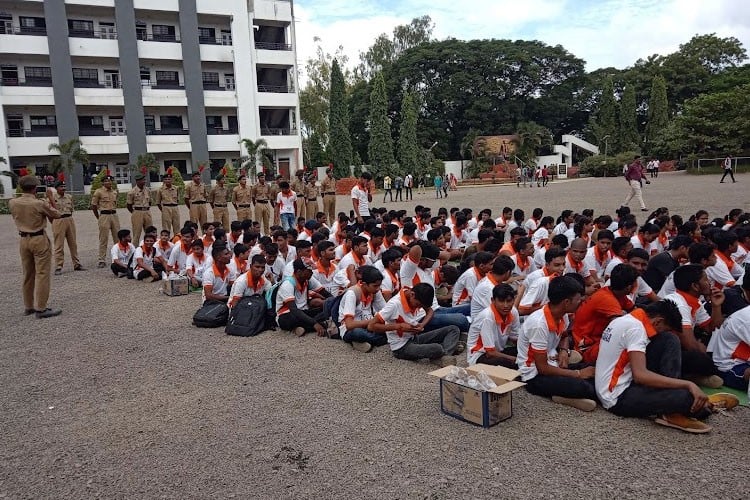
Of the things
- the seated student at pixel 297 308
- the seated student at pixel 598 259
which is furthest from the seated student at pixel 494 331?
the seated student at pixel 598 259

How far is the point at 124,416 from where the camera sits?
471cm

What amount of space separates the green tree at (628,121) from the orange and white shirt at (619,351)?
5355 cm

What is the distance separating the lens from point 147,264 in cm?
1080

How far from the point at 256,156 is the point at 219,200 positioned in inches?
971

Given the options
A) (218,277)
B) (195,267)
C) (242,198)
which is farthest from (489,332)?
(242,198)

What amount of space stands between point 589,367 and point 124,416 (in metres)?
3.97

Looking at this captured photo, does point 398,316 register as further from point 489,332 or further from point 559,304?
point 559,304

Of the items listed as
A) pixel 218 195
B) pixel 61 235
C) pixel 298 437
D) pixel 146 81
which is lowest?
pixel 298 437

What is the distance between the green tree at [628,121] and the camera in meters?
52.4

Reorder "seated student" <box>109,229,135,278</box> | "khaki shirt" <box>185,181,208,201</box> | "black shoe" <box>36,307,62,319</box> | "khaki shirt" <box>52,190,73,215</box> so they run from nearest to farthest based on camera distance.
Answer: "black shoe" <box>36,307,62,319</box>, "seated student" <box>109,229,135,278</box>, "khaki shirt" <box>52,190,73,215</box>, "khaki shirt" <box>185,181,208,201</box>

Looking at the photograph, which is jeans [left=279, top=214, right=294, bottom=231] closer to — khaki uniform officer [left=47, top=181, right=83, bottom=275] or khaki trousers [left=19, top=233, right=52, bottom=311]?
khaki uniform officer [left=47, top=181, right=83, bottom=275]

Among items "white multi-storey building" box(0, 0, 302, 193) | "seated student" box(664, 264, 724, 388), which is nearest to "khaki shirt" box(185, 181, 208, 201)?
"seated student" box(664, 264, 724, 388)

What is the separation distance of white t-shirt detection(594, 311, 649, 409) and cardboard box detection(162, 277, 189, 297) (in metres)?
7.11

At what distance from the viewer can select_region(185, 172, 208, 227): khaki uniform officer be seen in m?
13.6
